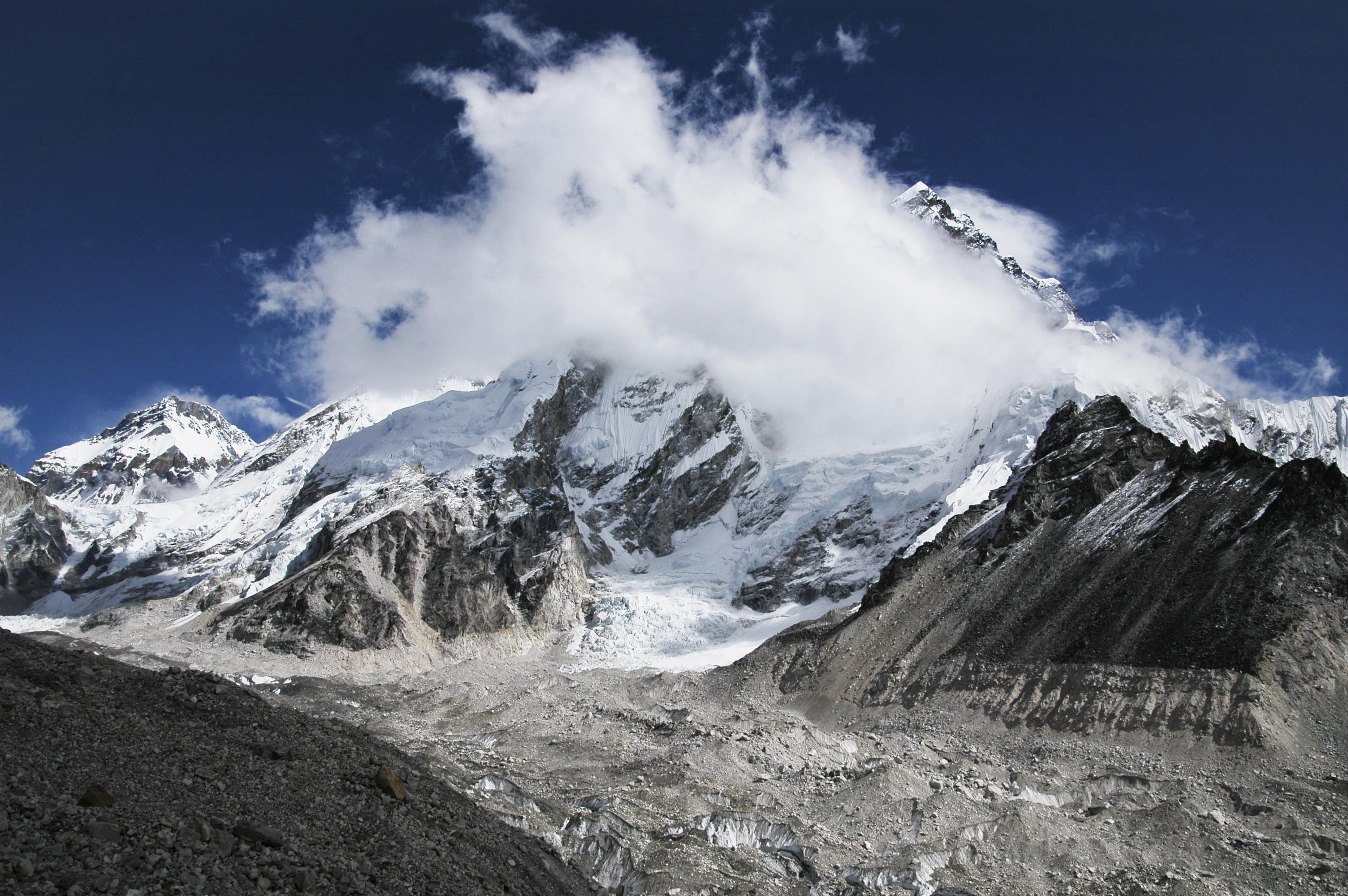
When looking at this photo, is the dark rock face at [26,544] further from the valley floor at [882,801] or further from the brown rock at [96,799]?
the brown rock at [96,799]

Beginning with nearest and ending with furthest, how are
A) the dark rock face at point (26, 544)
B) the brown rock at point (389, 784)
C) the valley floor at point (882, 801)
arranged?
the brown rock at point (389, 784) → the valley floor at point (882, 801) → the dark rock face at point (26, 544)

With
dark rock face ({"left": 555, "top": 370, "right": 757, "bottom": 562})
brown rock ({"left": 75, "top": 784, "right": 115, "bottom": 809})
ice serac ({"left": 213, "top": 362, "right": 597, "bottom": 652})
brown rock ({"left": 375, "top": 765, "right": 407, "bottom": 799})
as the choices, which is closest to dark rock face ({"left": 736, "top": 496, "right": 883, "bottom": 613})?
dark rock face ({"left": 555, "top": 370, "right": 757, "bottom": 562})

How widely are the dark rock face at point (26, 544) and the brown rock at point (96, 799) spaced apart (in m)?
178

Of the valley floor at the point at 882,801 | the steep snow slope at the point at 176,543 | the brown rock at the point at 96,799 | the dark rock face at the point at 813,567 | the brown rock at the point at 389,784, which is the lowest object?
the brown rock at the point at 96,799

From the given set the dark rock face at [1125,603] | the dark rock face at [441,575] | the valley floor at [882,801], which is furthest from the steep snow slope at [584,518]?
the valley floor at [882,801]

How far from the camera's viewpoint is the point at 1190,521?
60.4m

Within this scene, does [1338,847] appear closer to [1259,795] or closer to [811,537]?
[1259,795]

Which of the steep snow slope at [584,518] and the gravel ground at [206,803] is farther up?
the steep snow slope at [584,518]

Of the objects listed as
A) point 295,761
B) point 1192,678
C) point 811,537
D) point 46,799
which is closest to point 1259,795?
point 1192,678

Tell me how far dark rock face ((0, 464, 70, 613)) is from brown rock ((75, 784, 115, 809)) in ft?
584

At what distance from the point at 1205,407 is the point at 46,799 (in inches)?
6692

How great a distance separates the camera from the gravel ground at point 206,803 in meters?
13.1

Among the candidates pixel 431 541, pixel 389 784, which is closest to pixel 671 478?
pixel 431 541

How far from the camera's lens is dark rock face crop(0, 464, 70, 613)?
158m
